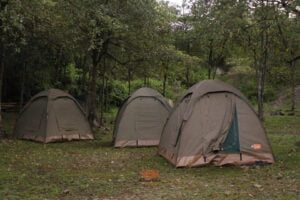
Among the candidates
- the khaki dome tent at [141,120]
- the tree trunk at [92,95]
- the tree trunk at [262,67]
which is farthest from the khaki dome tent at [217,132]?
the tree trunk at [262,67]

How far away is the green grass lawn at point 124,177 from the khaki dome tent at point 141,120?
2.36 feet

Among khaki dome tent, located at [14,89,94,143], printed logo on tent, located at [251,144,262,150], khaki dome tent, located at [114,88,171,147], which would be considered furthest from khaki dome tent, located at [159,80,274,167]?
khaki dome tent, located at [14,89,94,143]

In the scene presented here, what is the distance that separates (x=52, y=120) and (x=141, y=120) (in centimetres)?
343

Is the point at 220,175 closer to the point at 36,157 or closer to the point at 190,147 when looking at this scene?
the point at 190,147

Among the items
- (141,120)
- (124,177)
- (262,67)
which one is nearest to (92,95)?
(141,120)

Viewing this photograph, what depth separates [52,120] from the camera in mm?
16484

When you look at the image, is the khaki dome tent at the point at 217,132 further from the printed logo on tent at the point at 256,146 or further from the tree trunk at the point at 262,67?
the tree trunk at the point at 262,67

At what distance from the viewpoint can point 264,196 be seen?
7988mm

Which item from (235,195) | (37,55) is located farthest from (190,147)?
(37,55)

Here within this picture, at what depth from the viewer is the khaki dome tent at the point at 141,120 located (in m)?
15.2

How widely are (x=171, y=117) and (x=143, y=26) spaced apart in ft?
17.5

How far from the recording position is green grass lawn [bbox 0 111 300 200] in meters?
8.22

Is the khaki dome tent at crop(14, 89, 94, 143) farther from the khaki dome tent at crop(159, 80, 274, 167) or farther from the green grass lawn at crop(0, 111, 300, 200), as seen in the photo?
the khaki dome tent at crop(159, 80, 274, 167)

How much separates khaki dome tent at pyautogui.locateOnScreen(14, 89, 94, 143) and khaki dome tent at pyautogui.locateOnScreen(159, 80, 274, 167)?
19.5 ft
